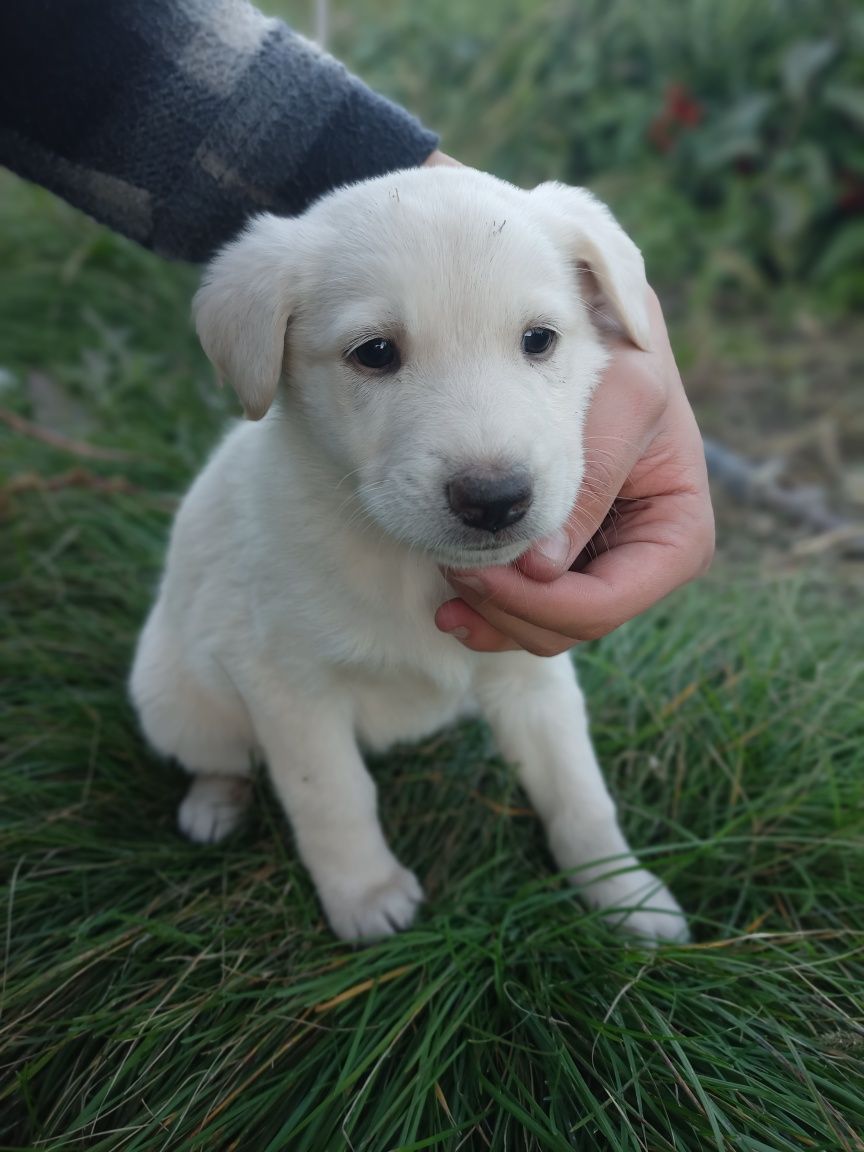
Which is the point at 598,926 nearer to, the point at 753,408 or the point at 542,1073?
the point at 542,1073

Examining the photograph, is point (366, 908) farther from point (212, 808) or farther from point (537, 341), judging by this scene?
point (537, 341)

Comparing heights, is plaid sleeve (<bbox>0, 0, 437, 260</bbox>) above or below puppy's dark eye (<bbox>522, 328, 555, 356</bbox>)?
below

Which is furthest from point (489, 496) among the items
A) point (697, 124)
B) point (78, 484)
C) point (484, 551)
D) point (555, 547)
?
point (697, 124)

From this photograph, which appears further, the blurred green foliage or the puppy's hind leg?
the blurred green foliage

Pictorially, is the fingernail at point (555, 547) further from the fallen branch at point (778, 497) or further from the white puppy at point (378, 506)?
the fallen branch at point (778, 497)

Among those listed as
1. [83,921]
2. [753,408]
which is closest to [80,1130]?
[83,921]

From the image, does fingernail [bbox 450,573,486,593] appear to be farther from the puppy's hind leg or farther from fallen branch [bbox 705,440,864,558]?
fallen branch [bbox 705,440,864,558]

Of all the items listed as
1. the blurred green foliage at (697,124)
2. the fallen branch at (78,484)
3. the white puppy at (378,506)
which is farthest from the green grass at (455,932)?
the blurred green foliage at (697,124)

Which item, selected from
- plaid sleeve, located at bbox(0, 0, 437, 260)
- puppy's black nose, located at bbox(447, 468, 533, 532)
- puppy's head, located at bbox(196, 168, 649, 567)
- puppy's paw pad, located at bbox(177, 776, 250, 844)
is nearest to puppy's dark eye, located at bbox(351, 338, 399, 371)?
puppy's head, located at bbox(196, 168, 649, 567)
